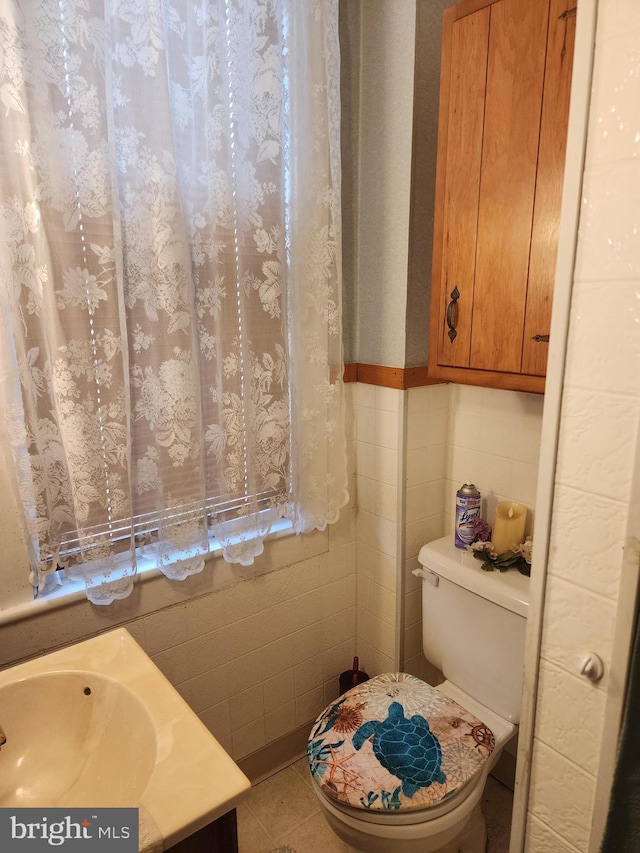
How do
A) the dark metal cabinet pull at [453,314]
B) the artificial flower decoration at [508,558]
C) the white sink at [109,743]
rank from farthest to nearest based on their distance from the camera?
the artificial flower decoration at [508,558] → the dark metal cabinet pull at [453,314] → the white sink at [109,743]

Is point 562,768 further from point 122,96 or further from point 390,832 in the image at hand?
point 122,96

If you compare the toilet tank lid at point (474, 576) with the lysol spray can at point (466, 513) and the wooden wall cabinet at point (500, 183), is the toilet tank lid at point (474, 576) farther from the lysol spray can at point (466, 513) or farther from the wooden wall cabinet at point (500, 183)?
the wooden wall cabinet at point (500, 183)

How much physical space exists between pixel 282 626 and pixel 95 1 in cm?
161

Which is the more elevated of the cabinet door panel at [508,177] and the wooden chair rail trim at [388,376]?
the cabinet door panel at [508,177]

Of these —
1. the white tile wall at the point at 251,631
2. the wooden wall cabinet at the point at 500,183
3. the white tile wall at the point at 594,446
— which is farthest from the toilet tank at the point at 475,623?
the wooden wall cabinet at the point at 500,183

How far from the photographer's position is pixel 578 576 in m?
0.87

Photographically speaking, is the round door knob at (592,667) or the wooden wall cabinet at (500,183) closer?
the round door knob at (592,667)

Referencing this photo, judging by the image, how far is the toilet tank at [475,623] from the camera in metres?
1.37

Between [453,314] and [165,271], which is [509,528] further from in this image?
[165,271]

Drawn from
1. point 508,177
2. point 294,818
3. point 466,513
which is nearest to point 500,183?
point 508,177

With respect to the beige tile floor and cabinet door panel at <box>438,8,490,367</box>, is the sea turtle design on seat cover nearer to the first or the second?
the beige tile floor

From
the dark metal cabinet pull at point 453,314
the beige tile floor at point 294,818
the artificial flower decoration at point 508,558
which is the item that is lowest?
the beige tile floor at point 294,818

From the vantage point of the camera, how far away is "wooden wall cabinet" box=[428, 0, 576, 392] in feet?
3.49

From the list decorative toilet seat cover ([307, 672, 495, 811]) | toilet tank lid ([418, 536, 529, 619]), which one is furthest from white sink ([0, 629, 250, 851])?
toilet tank lid ([418, 536, 529, 619])
